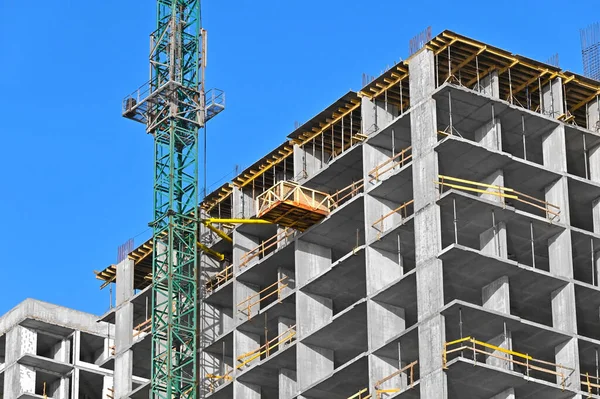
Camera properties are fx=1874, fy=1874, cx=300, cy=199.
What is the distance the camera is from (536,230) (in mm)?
83688

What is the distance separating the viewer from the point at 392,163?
288ft

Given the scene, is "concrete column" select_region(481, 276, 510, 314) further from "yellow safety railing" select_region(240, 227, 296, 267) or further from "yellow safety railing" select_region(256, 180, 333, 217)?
"yellow safety railing" select_region(240, 227, 296, 267)

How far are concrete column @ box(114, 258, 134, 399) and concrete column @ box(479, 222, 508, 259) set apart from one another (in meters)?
28.1

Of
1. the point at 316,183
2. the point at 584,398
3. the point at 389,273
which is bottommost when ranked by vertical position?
the point at 584,398

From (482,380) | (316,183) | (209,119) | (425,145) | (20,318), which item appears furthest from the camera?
(20,318)

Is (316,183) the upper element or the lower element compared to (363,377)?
upper

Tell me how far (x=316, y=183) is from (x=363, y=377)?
11.1 m

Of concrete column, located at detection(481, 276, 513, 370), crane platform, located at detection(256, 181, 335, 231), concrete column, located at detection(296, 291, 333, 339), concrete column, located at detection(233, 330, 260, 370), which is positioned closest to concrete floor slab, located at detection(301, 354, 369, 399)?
concrete column, located at detection(296, 291, 333, 339)

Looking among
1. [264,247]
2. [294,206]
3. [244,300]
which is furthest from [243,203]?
[294,206]

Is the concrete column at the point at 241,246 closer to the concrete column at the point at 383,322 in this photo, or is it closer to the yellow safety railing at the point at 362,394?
the yellow safety railing at the point at 362,394

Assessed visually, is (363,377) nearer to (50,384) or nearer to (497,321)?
(497,321)

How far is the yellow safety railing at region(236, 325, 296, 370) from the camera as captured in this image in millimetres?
Result: 91000

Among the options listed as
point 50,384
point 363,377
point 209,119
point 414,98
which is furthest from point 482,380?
point 50,384

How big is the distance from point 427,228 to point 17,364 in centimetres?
4335
